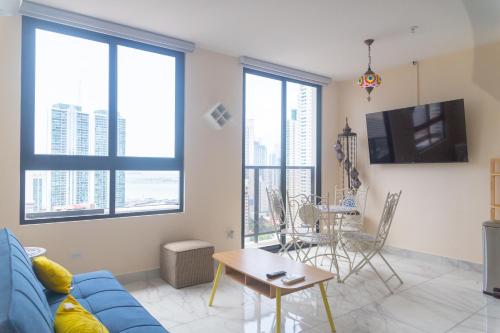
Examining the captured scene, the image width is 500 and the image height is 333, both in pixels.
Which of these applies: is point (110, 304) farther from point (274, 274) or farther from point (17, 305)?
point (274, 274)

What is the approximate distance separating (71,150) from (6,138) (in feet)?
1.72

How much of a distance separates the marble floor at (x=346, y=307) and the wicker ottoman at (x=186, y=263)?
0.11 m

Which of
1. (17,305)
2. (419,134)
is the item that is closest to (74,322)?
(17,305)

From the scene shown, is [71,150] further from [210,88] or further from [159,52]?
[210,88]

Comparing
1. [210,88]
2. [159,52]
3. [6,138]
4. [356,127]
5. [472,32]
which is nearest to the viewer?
[6,138]

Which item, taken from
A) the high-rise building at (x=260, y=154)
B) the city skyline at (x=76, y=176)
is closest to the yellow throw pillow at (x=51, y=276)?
the city skyline at (x=76, y=176)

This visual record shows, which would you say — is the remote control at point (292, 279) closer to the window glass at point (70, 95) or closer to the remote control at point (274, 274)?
the remote control at point (274, 274)

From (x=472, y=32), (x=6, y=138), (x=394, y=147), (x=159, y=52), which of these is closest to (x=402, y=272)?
(x=394, y=147)

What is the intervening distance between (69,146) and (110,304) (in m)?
1.88

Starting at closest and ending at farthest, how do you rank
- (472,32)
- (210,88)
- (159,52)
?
(472,32)
(159,52)
(210,88)

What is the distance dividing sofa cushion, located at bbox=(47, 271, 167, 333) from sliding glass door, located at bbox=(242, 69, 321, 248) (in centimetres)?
234

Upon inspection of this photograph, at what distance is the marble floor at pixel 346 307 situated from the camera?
2572 mm

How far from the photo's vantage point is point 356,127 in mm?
5258

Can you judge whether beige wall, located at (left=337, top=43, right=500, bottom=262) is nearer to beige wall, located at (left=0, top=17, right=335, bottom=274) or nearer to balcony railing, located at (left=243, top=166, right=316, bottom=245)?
balcony railing, located at (left=243, top=166, right=316, bottom=245)
